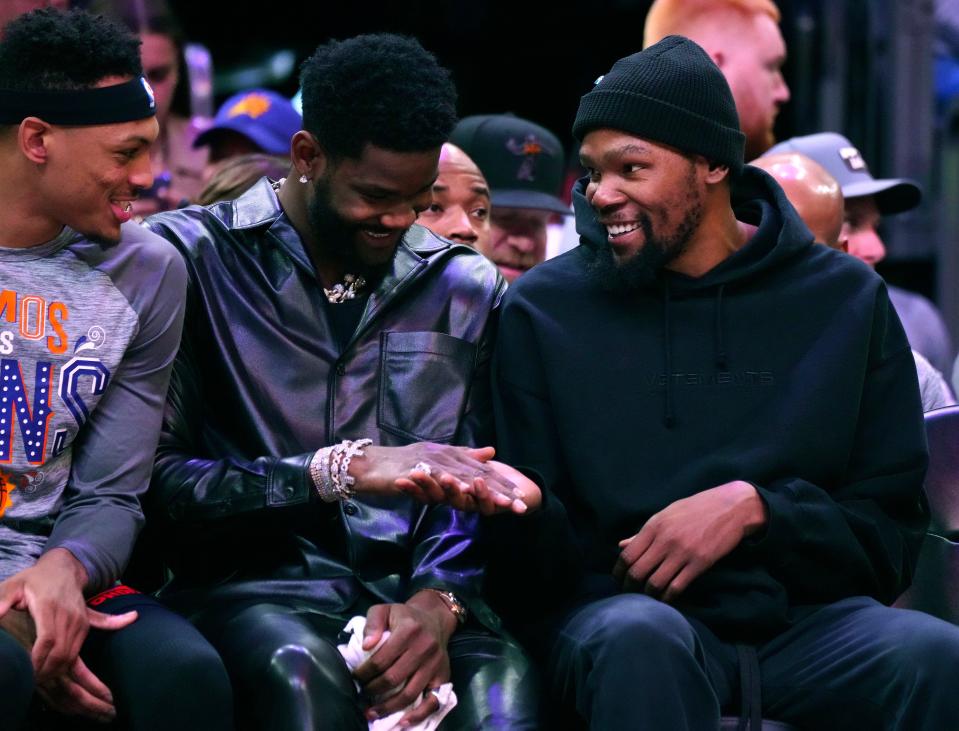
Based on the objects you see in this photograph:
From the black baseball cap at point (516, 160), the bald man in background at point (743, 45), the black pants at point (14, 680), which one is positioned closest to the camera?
the black pants at point (14, 680)

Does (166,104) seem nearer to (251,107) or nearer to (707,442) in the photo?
(251,107)

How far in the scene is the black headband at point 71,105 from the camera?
300 centimetres

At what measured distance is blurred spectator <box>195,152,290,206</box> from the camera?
14.6 ft

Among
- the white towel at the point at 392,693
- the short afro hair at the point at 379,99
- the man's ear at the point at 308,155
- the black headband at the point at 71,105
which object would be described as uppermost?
the black headband at the point at 71,105

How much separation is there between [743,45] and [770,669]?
9.77 ft

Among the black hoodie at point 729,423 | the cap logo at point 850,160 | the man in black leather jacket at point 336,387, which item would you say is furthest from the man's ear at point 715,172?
the cap logo at point 850,160

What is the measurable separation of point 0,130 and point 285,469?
87 centimetres

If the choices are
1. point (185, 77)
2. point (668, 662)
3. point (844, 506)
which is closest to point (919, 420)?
point (844, 506)

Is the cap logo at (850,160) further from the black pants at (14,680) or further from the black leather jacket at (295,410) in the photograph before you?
the black pants at (14,680)

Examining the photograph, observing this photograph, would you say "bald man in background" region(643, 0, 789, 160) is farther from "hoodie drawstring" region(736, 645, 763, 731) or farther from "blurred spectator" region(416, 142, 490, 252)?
"hoodie drawstring" region(736, 645, 763, 731)

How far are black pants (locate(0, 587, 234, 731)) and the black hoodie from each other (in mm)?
708

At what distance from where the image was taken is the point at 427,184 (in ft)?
11.1

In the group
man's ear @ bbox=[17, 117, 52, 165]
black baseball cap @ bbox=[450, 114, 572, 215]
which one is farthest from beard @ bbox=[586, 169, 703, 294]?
black baseball cap @ bbox=[450, 114, 572, 215]

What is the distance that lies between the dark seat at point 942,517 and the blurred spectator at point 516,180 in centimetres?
159
